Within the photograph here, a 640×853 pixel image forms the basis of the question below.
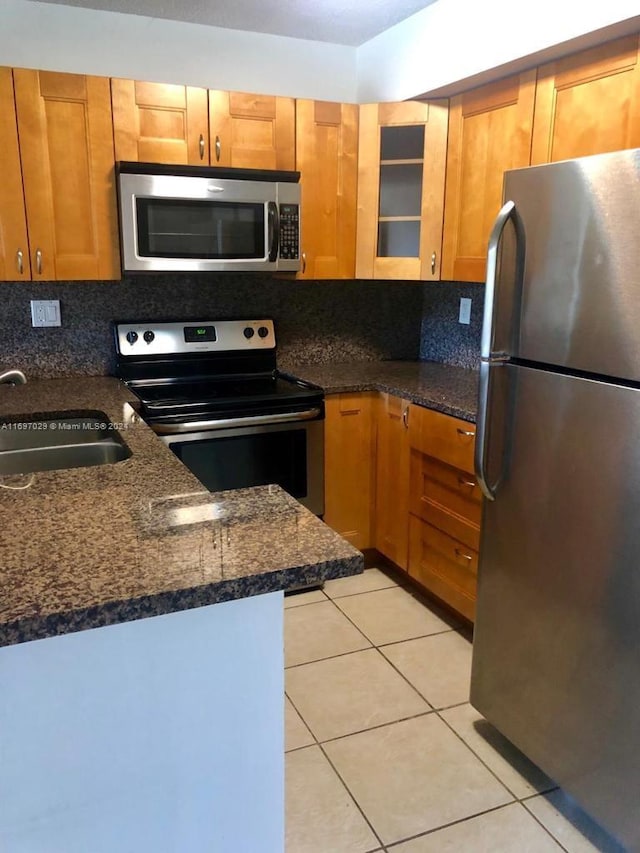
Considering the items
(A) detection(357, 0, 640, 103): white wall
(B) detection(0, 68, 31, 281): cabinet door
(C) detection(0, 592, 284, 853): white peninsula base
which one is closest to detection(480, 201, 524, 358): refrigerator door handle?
(A) detection(357, 0, 640, 103): white wall

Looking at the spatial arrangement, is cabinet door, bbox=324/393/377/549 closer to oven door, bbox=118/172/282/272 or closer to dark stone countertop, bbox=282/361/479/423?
dark stone countertop, bbox=282/361/479/423

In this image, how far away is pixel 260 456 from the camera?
2.77 m

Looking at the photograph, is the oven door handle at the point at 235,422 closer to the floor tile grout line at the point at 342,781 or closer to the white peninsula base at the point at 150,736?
the floor tile grout line at the point at 342,781

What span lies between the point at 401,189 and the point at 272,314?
0.83 m

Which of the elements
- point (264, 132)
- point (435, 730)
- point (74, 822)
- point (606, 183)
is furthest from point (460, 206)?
point (74, 822)

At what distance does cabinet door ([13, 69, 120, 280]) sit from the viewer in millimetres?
2424

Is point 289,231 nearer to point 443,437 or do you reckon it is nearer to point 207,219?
point 207,219

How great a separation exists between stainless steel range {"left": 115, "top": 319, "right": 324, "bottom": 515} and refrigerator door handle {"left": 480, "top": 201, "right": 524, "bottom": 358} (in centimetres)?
115

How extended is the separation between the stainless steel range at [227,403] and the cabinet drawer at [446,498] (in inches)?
16.8

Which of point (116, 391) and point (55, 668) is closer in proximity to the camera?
point (55, 668)

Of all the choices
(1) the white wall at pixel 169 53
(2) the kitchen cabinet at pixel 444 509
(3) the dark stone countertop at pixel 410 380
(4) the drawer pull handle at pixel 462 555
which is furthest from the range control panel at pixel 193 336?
(4) the drawer pull handle at pixel 462 555

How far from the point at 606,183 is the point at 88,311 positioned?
2.18 meters

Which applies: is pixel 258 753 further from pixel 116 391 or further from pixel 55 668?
pixel 116 391

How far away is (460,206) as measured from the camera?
8.93 feet
